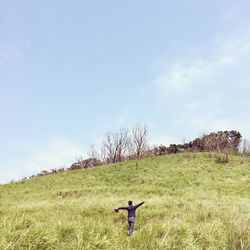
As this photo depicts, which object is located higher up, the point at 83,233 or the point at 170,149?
the point at 170,149

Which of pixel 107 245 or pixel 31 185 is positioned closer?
pixel 107 245

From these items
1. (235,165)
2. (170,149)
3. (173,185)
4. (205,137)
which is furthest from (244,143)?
(173,185)

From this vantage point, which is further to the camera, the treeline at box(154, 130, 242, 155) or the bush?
the treeline at box(154, 130, 242, 155)

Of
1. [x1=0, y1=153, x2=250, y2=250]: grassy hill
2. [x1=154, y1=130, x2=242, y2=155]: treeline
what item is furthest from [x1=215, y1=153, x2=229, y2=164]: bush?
[x1=154, y1=130, x2=242, y2=155]: treeline

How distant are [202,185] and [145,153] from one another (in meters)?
39.5

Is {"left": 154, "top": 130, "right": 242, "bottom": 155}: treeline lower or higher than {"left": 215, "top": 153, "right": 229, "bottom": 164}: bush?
higher

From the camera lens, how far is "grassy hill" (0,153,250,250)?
5742 millimetres

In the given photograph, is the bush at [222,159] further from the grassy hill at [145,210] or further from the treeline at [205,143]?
the treeline at [205,143]

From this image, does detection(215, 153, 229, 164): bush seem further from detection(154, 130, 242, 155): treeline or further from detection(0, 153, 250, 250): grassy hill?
detection(154, 130, 242, 155): treeline

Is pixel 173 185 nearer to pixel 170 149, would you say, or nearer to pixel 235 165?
pixel 235 165

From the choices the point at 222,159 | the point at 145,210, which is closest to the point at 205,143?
the point at 222,159

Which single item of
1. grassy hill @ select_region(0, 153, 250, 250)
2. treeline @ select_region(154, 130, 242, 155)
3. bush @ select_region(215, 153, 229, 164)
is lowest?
grassy hill @ select_region(0, 153, 250, 250)

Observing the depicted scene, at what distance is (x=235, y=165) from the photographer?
34.7 meters

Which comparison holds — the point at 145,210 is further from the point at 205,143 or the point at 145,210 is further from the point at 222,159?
the point at 205,143
